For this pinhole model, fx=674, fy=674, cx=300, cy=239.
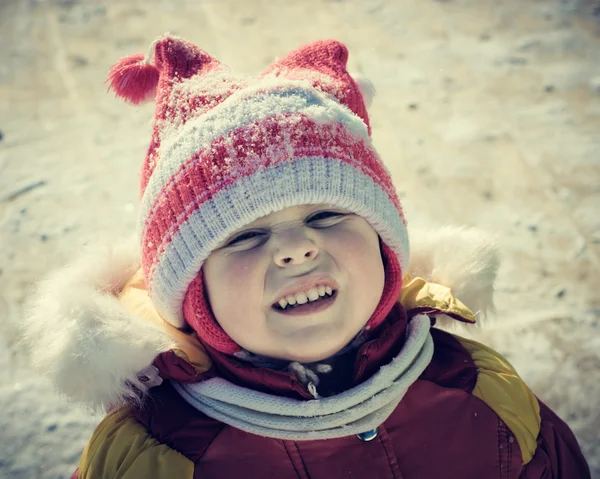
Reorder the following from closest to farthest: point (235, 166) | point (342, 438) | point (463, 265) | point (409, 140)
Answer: point (235, 166) → point (342, 438) → point (463, 265) → point (409, 140)

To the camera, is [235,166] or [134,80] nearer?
[235,166]

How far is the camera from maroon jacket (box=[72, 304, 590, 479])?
3.58ft

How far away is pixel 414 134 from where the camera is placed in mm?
2096

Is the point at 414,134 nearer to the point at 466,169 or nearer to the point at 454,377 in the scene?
the point at 466,169

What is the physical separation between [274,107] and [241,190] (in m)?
Result: 0.15

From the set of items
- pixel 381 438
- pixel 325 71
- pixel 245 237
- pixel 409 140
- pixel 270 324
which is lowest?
pixel 409 140

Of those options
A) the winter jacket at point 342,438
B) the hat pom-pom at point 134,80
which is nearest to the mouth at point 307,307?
the winter jacket at point 342,438

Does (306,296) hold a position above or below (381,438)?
above

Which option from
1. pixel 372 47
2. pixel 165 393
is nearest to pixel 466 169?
pixel 372 47

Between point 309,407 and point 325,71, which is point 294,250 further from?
point 325,71

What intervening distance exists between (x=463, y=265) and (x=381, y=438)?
40cm

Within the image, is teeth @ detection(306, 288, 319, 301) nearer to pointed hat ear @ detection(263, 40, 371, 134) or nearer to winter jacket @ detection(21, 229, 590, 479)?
winter jacket @ detection(21, 229, 590, 479)

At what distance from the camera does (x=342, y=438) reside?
112 cm

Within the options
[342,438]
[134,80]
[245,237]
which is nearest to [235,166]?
[245,237]
